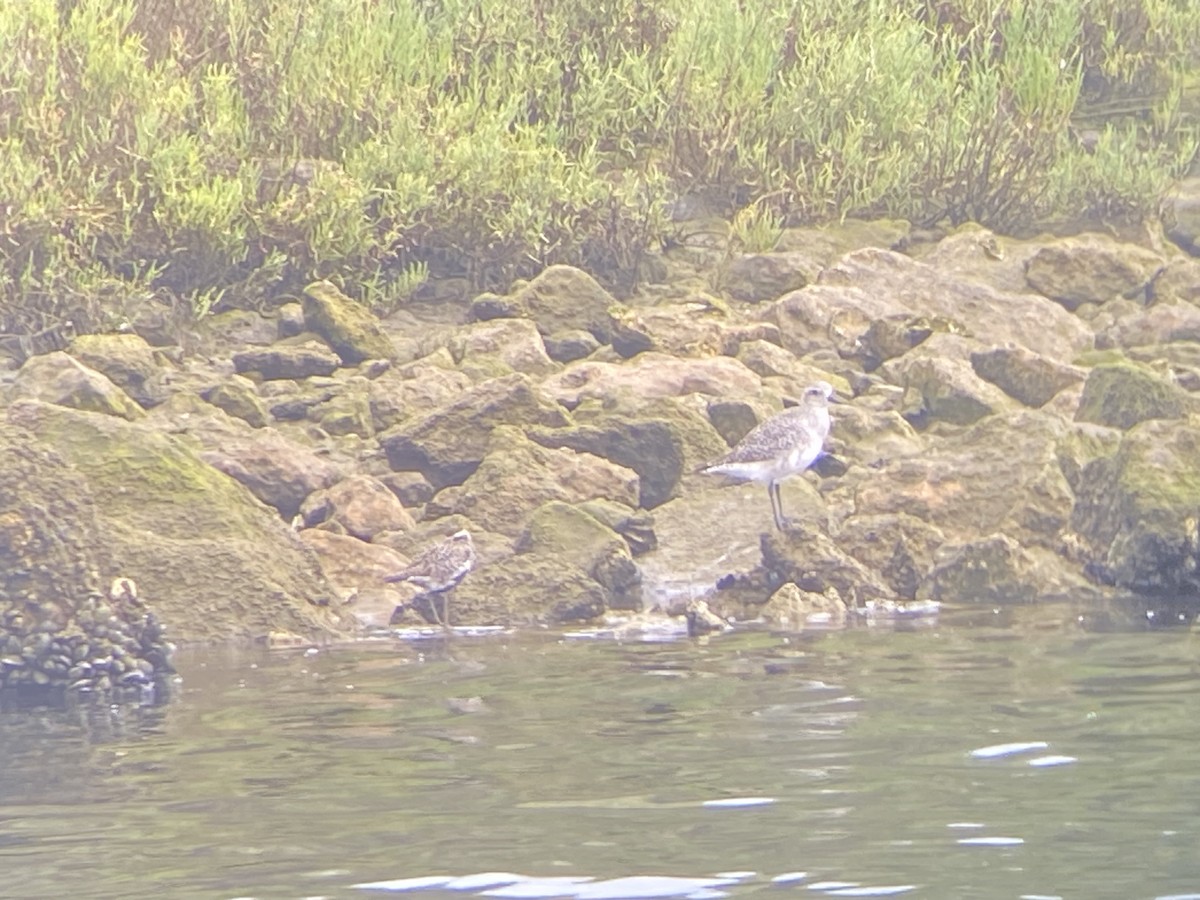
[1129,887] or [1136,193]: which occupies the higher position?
[1136,193]

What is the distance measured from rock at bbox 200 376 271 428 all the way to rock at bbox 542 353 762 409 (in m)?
1.85

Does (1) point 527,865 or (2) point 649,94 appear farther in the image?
(2) point 649,94

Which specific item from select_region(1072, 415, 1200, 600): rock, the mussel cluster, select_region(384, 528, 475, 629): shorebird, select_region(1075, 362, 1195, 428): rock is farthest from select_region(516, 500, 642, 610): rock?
select_region(1075, 362, 1195, 428): rock

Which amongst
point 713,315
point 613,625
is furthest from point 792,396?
point 613,625

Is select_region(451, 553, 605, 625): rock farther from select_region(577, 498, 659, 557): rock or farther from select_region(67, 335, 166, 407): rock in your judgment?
select_region(67, 335, 166, 407): rock

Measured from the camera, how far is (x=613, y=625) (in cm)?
1048

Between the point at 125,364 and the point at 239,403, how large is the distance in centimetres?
88

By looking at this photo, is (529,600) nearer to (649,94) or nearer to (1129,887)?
(1129,887)

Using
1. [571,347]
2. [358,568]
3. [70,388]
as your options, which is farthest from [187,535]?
[571,347]

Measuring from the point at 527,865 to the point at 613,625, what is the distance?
16.8ft

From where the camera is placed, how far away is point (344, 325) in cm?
1525

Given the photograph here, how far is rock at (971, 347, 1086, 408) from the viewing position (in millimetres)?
14492

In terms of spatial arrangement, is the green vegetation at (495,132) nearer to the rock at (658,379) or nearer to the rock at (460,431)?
the rock at (658,379)

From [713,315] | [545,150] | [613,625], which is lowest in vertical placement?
[613,625]
